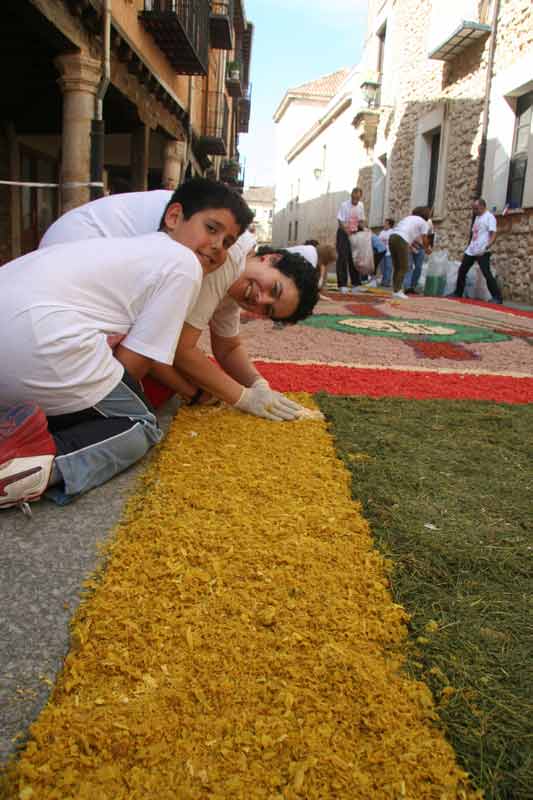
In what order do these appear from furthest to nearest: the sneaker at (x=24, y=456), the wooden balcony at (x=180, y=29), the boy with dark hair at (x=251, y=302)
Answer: the wooden balcony at (x=180, y=29)
the boy with dark hair at (x=251, y=302)
the sneaker at (x=24, y=456)

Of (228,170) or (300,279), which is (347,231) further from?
(228,170)

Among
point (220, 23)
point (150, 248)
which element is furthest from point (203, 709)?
point (220, 23)

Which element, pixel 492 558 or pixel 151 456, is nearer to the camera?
pixel 492 558

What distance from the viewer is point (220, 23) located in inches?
463

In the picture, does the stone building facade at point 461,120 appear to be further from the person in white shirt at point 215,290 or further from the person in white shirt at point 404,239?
the person in white shirt at point 215,290

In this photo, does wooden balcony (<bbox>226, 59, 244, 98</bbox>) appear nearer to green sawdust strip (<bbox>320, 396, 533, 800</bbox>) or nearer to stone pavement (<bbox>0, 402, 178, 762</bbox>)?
green sawdust strip (<bbox>320, 396, 533, 800</bbox>)

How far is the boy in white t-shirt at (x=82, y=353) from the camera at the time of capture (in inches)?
61.1

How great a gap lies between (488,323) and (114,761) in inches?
240

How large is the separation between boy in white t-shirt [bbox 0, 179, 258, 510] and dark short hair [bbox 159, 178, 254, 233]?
280 millimetres

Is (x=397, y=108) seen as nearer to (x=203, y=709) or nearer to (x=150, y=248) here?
(x=150, y=248)

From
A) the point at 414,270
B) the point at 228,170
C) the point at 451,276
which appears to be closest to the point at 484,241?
the point at 451,276

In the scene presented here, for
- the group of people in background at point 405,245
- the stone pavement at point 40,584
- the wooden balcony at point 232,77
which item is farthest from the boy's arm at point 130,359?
the wooden balcony at point 232,77

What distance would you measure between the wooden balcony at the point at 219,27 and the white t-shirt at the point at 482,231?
622 centimetres

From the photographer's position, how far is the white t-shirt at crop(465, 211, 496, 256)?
9.03m
